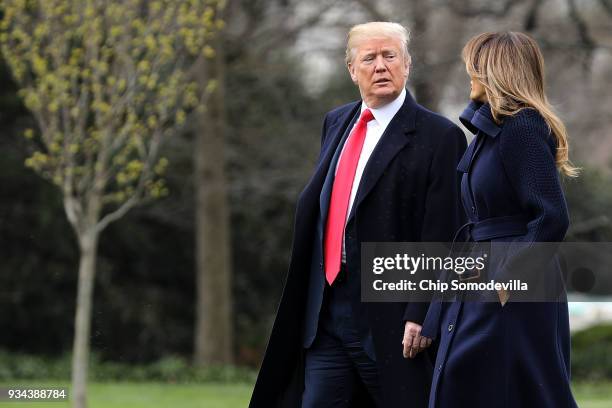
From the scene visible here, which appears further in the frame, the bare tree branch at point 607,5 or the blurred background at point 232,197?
the blurred background at point 232,197

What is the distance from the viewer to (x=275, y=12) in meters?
16.2

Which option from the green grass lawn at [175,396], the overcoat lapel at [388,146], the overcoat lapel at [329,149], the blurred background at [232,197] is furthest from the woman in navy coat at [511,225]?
the blurred background at [232,197]

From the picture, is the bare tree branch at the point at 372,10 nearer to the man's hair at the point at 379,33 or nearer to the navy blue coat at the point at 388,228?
the man's hair at the point at 379,33

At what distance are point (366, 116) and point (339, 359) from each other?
3.08 ft

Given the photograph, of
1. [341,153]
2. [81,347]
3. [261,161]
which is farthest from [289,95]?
[341,153]

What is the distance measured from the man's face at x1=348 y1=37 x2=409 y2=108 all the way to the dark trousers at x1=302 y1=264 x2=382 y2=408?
2.36 feet

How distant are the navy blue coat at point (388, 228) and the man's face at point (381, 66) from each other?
0.38 ft

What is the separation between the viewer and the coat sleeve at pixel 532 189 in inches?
137

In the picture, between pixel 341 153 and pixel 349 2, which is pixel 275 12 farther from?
pixel 341 153

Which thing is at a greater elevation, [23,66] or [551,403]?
[23,66]

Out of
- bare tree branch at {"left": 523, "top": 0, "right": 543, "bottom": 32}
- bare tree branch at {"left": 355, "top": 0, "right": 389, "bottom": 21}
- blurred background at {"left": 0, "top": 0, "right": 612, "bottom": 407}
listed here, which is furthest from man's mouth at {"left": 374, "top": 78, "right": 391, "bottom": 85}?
bare tree branch at {"left": 523, "top": 0, "right": 543, "bottom": 32}

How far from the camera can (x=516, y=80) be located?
3645mm

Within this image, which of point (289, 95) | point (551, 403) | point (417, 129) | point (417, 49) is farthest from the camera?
point (289, 95)

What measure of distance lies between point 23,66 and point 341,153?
514cm
